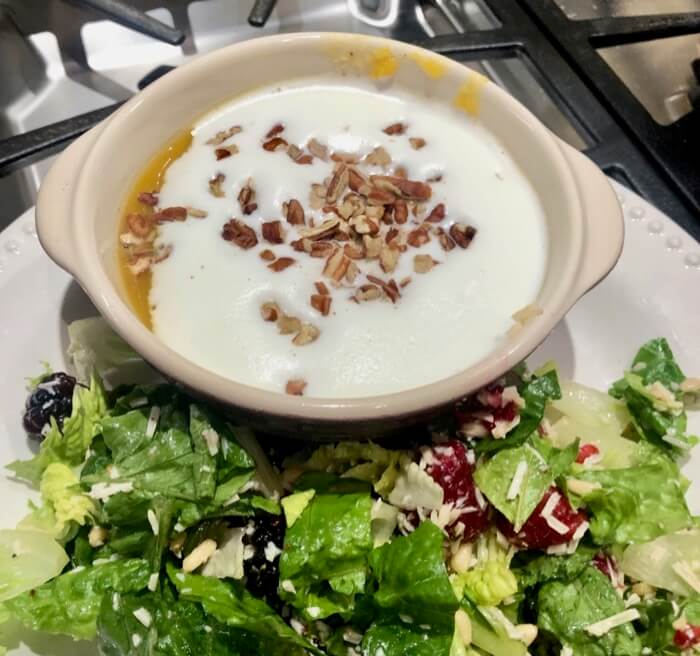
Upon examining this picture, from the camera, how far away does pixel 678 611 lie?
1.11 m

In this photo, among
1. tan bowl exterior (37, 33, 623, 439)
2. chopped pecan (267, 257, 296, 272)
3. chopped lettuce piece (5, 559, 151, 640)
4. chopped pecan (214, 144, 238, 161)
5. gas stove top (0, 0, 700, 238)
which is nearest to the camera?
tan bowl exterior (37, 33, 623, 439)

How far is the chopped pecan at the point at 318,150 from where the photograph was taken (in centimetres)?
130

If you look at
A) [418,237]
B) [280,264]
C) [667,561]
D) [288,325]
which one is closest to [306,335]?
[288,325]

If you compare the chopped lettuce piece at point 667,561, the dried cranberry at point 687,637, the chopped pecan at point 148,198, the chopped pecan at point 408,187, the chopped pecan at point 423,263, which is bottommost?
the dried cranberry at point 687,637

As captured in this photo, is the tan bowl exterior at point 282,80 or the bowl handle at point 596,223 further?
the bowl handle at point 596,223

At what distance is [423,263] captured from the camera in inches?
45.8

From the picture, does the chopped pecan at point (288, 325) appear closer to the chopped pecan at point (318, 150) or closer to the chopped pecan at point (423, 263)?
the chopped pecan at point (423, 263)

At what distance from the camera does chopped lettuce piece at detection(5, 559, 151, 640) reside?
105 cm

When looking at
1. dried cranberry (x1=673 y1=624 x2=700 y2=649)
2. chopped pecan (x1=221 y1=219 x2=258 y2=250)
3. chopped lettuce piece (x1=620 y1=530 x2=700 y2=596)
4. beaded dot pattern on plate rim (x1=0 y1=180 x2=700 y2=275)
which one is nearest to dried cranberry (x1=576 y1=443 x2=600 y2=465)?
chopped lettuce piece (x1=620 y1=530 x2=700 y2=596)

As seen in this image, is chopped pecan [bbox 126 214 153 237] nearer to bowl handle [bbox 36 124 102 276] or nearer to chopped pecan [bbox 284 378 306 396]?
bowl handle [bbox 36 124 102 276]

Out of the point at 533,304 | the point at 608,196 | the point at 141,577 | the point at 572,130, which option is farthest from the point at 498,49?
the point at 141,577

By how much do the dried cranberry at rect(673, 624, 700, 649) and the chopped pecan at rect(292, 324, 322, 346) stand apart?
64cm


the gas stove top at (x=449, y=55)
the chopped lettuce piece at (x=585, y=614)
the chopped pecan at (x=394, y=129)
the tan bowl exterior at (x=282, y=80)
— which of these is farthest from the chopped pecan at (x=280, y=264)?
the gas stove top at (x=449, y=55)

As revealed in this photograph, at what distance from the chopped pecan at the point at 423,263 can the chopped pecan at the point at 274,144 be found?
310mm
